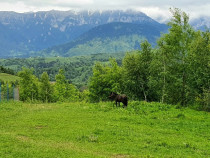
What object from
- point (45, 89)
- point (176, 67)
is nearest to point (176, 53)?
point (176, 67)

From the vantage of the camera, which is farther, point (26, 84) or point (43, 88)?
point (43, 88)

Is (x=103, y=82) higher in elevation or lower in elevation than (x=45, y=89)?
higher

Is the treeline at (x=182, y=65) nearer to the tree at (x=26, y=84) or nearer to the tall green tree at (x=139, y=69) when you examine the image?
the tall green tree at (x=139, y=69)

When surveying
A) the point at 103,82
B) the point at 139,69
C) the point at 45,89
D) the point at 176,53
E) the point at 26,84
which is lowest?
the point at 45,89

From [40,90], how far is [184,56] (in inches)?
3061

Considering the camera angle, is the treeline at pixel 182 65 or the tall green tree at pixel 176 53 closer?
the treeline at pixel 182 65

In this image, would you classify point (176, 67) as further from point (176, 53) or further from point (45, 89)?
point (45, 89)

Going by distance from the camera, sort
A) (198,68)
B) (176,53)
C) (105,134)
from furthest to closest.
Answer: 1. (176,53)
2. (198,68)
3. (105,134)

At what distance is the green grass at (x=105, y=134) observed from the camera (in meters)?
14.2

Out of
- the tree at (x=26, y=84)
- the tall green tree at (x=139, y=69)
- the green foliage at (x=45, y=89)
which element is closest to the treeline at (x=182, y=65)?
the tall green tree at (x=139, y=69)

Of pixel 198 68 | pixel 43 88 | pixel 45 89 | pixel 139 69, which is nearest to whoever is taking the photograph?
Answer: pixel 198 68

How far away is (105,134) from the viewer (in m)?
18.5

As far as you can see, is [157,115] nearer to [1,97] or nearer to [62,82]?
[1,97]

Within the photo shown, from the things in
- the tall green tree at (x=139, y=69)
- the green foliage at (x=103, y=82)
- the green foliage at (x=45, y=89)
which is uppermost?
the tall green tree at (x=139, y=69)
